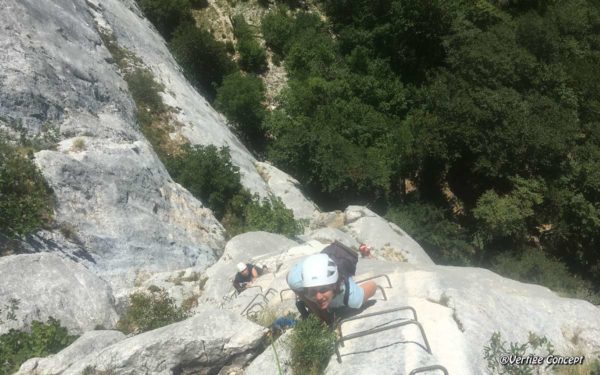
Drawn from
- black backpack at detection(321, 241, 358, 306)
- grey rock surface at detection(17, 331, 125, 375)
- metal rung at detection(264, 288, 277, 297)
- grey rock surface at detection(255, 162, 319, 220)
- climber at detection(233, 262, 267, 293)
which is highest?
black backpack at detection(321, 241, 358, 306)

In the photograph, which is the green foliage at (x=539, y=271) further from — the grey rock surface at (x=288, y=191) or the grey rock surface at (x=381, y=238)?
the grey rock surface at (x=288, y=191)

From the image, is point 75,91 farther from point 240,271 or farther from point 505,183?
point 505,183

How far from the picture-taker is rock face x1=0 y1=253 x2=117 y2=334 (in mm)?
9453

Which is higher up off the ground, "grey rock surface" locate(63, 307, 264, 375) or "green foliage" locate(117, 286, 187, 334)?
"grey rock surface" locate(63, 307, 264, 375)

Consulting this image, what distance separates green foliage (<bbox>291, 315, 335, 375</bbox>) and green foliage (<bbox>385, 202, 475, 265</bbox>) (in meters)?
19.5

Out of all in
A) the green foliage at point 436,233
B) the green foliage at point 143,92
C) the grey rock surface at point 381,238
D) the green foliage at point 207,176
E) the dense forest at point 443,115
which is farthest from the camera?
the green foliage at point 436,233

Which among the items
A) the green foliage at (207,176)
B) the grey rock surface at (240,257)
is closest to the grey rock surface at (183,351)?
the grey rock surface at (240,257)

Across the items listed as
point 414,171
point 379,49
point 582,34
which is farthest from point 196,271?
point 582,34

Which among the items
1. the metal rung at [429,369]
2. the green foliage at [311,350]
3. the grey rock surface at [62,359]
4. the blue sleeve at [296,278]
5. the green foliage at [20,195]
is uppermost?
the metal rung at [429,369]

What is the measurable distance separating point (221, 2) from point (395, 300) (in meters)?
32.3

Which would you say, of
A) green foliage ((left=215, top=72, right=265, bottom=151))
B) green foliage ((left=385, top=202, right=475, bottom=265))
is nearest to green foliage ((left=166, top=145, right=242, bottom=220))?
green foliage ((left=215, top=72, right=265, bottom=151))

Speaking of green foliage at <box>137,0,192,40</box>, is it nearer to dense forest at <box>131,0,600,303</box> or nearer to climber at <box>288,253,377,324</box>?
dense forest at <box>131,0,600,303</box>

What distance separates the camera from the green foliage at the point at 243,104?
94.3 feet

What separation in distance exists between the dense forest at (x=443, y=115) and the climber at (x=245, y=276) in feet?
46.0
